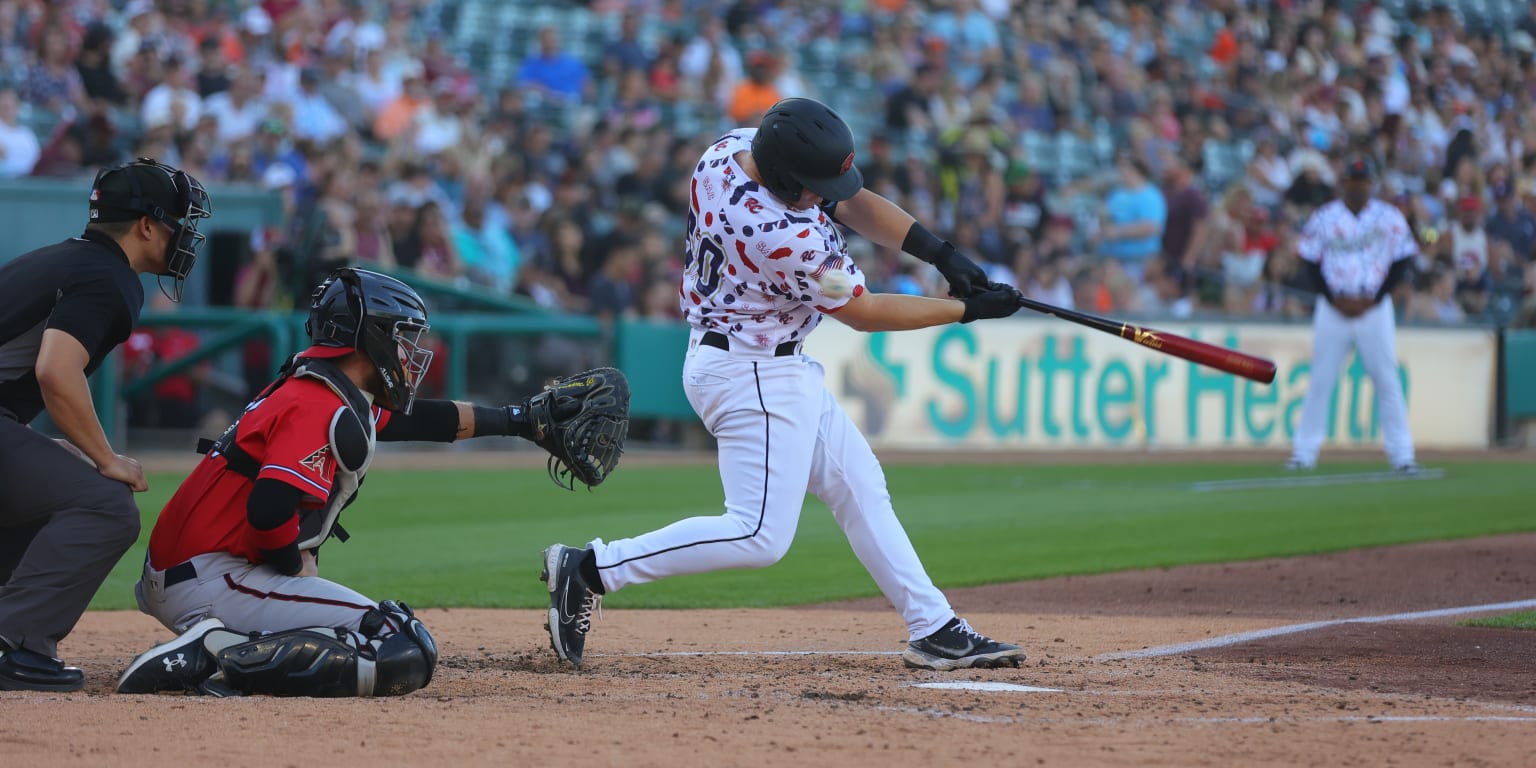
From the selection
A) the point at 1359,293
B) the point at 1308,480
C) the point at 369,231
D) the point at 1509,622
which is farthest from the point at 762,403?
the point at 369,231

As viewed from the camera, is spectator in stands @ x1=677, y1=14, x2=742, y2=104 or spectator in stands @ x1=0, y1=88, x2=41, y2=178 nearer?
spectator in stands @ x1=0, y1=88, x2=41, y2=178

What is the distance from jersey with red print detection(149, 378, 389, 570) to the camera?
15.9ft

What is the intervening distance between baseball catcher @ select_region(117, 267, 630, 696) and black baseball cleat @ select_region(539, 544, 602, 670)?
1.80 feet

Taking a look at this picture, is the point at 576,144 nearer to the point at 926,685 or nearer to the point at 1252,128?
the point at 1252,128

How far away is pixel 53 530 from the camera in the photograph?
5.03 m

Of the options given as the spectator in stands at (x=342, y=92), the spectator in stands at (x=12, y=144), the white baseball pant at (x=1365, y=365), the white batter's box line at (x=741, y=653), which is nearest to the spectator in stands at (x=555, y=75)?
the spectator in stands at (x=342, y=92)

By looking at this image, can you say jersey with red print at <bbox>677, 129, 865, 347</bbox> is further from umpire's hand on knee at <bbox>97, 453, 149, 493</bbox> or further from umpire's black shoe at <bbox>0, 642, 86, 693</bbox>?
umpire's black shoe at <bbox>0, 642, 86, 693</bbox>

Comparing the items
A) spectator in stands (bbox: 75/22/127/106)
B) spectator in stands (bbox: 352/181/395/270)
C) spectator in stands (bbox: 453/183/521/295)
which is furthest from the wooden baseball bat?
spectator in stands (bbox: 75/22/127/106)

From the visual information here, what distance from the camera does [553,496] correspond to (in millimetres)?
12055

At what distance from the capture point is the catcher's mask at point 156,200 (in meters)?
5.20

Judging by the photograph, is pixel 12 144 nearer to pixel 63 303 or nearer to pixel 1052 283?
pixel 1052 283

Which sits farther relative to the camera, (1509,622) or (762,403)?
(1509,622)

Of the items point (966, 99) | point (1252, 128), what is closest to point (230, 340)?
point (966, 99)

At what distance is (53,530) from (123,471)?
0.85 ft
